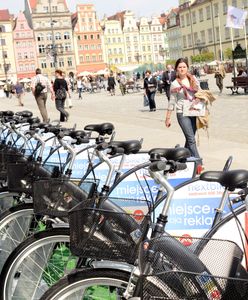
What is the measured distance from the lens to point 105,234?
269 cm

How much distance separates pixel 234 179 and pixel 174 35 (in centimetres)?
11220

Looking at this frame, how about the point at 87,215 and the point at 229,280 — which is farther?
the point at 87,215

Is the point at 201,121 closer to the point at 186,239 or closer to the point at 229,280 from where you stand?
the point at 186,239

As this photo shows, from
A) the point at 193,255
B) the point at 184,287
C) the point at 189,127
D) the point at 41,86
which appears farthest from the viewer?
the point at 41,86

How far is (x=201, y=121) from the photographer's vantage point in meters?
7.61

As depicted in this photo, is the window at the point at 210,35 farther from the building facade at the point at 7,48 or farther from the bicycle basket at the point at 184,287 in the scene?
the bicycle basket at the point at 184,287

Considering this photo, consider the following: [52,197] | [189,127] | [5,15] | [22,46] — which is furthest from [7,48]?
[52,197]

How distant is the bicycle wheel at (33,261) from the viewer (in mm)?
3338

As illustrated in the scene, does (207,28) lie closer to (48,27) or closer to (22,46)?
(48,27)

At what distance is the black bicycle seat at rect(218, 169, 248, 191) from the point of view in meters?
2.61

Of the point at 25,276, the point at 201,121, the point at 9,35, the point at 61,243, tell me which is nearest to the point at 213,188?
the point at 61,243

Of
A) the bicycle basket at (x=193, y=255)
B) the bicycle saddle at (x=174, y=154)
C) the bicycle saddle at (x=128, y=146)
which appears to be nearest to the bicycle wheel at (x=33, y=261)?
the bicycle saddle at (x=128, y=146)

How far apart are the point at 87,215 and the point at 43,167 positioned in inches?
63.6

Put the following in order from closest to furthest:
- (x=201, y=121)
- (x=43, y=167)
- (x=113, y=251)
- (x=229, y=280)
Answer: (x=229, y=280) < (x=113, y=251) < (x=43, y=167) < (x=201, y=121)
